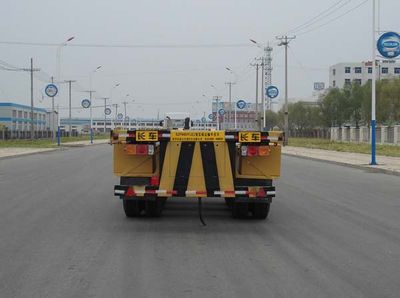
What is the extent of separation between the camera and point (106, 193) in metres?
15.5

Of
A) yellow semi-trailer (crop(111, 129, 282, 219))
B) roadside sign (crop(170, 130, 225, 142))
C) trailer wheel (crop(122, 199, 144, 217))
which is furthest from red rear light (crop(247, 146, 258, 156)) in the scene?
trailer wheel (crop(122, 199, 144, 217))

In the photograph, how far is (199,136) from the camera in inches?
410

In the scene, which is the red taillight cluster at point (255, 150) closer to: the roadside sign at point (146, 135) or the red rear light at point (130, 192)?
the roadside sign at point (146, 135)

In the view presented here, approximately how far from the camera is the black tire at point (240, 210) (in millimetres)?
11169

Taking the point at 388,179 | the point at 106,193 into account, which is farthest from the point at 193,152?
the point at 388,179

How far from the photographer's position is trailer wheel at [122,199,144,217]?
1098 cm

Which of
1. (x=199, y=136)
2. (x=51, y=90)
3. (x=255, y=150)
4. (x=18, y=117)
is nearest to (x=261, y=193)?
(x=255, y=150)

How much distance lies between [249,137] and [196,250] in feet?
8.99

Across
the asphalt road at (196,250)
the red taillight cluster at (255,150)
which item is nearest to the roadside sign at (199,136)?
the red taillight cluster at (255,150)

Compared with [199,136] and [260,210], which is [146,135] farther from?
[260,210]

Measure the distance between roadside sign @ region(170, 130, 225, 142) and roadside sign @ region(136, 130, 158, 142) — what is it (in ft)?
0.97

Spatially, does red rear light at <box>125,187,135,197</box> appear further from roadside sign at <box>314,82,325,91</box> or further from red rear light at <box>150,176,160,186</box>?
roadside sign at <box>314,82,325,91</box>

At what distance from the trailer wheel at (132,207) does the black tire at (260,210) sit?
2.12 m

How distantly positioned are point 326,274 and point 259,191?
3.56m
